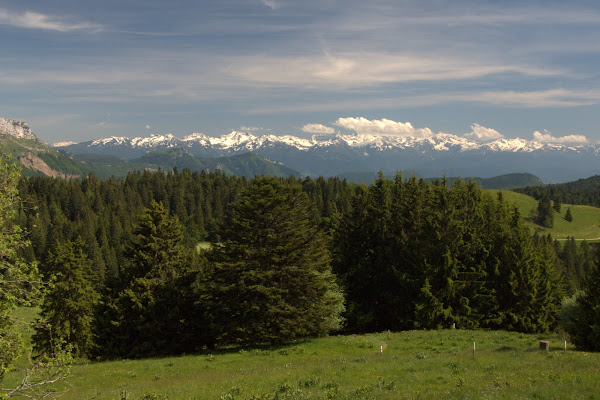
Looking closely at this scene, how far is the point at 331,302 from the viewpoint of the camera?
111 ft

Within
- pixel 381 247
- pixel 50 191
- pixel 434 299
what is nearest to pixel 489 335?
pixel 434 299

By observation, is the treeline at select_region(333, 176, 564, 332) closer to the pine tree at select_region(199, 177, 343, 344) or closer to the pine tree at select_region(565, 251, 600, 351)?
the pine tree at select_region(565, 251, 600, 351)

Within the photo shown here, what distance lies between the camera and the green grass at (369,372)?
16.3 m

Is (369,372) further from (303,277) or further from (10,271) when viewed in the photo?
(10,271)

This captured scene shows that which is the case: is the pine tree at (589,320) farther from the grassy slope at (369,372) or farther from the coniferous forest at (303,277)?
the coniferous forest at (303,277)

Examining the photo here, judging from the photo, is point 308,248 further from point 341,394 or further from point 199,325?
point 341,394

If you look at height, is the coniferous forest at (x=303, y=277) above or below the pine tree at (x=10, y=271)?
below

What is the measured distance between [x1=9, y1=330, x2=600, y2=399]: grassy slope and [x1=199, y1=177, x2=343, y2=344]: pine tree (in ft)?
6.81

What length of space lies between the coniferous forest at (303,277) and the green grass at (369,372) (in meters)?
4.21

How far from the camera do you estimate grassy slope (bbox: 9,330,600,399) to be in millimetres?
16406

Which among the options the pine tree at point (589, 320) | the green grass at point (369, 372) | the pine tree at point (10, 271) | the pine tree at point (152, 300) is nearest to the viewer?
the pine tree at point (10, 271)

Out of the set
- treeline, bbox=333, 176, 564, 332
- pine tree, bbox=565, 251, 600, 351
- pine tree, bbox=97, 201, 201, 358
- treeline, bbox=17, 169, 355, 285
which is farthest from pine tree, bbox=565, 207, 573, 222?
pine tree, bbox=97, 201, 201, 358

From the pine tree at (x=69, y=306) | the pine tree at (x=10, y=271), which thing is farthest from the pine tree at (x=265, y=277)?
the pine tree at (x=10, y=271)

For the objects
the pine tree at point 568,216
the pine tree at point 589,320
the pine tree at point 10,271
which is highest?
the pine tree at point 10,271
